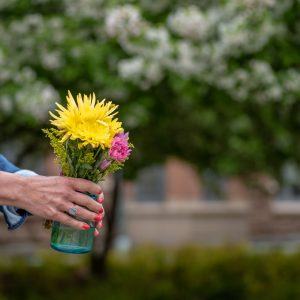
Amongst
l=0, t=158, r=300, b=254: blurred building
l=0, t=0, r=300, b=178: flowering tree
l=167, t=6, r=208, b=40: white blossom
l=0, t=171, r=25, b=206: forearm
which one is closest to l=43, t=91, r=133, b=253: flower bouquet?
l=0, t=171, r=25, b=206: forearm

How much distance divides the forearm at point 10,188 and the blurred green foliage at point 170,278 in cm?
833

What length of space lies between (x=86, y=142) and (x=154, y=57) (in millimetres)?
4653

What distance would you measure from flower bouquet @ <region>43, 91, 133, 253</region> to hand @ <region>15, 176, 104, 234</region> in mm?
57

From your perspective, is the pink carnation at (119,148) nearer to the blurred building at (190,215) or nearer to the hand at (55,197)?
the hand at (55,197)

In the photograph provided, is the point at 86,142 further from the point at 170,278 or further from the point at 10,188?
the point at 170,278

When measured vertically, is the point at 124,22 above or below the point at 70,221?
above

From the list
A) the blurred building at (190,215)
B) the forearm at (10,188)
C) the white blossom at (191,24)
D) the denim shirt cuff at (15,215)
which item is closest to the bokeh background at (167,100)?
the white blossom at (191,24)

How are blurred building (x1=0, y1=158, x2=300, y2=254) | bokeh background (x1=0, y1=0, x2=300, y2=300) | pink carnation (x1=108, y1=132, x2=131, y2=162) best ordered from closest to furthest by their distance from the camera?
pink carnation (x1=108, y1=132, x2=131, y2=162)
bokeh background (x1=0, y1=0, x2=300, y2=300)
blurred building (x1=0, y1=158, x2=300, y2=254)

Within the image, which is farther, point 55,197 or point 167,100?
point 167,100

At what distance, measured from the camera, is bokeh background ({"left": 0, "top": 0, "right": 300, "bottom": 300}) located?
24.4ft

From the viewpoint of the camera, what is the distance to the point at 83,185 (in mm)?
2895

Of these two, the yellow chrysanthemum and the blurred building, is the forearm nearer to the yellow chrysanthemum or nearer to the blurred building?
the yellow chrysanthemum

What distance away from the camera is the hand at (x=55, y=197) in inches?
112

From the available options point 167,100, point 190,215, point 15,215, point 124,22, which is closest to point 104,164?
point 15,215
